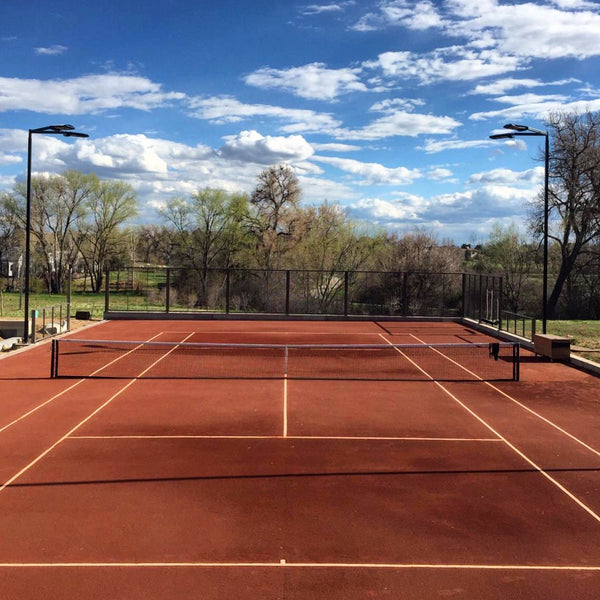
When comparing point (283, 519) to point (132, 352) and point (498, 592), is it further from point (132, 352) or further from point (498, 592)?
point (132, 352)

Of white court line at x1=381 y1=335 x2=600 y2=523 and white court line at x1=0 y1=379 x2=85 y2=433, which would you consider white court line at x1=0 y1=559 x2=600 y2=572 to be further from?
white court line at x1=0 y1=379 x2=85 y2=433

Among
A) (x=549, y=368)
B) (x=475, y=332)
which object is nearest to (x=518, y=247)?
(x=475, y=332)

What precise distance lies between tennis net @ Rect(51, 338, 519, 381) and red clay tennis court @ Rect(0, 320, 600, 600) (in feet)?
0.80

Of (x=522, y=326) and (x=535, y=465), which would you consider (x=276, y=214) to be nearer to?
(x=522, y=326)

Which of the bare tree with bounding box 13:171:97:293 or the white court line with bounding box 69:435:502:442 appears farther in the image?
the bare tree with bounding box 13:171:97:293

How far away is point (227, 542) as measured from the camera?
697cm

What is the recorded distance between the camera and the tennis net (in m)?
17.3

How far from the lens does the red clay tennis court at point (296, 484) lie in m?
6.24

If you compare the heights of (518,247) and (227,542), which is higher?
(518,247)

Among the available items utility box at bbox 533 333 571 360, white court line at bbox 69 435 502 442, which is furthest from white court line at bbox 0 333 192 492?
utility box at bbox 533 333 571 360

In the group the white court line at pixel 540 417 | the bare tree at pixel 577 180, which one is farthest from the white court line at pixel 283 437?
the bare tree at pixel 577 180

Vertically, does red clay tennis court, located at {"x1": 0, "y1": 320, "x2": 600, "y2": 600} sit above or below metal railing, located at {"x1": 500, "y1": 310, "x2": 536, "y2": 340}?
below

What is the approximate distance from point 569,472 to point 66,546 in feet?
24.3

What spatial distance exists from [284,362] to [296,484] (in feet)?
35.5
